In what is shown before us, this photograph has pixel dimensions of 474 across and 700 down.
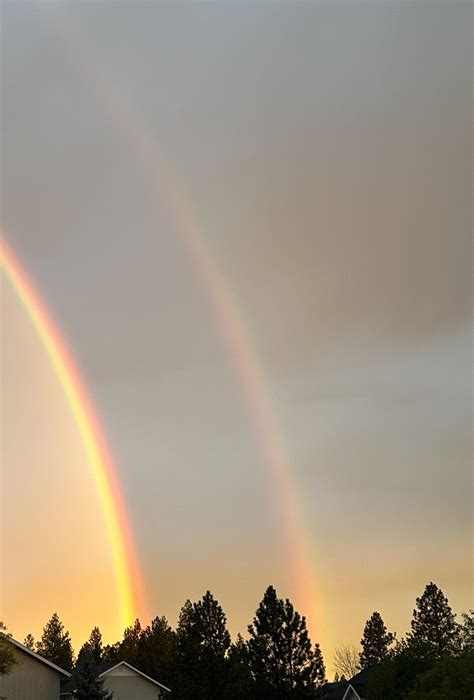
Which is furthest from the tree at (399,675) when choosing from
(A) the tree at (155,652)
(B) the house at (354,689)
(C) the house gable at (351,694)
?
(A) the tree at (155,652)

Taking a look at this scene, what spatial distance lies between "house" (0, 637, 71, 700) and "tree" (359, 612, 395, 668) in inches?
2605

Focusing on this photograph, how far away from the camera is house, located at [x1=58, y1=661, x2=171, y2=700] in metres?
70.6

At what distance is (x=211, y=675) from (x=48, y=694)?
11.6m

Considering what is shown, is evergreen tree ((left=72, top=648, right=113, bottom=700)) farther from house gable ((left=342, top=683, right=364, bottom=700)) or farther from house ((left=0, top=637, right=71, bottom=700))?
house gable ((left=342, top=683, right=364, bottom=700))

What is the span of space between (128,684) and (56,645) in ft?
235

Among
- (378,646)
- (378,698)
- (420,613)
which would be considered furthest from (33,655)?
(378,646)

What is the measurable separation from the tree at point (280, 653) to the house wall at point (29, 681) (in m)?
14.4

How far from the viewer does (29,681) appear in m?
56.9

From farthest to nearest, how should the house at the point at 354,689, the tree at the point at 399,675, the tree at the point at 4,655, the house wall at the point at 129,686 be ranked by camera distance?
the house at the point at 354,689, the house wall at the point at 129,686, the tree at the point at 399,675, the tree at the point at 4,655

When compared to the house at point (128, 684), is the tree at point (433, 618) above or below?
above

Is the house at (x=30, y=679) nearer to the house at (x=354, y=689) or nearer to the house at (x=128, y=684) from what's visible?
the house at (x=128, y=684)

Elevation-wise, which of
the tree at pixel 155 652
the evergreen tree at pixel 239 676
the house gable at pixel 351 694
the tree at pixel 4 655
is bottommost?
the tree at pixel 4 655

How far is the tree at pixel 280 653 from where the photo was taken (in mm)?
55969

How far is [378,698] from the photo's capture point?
51500 millimetres
